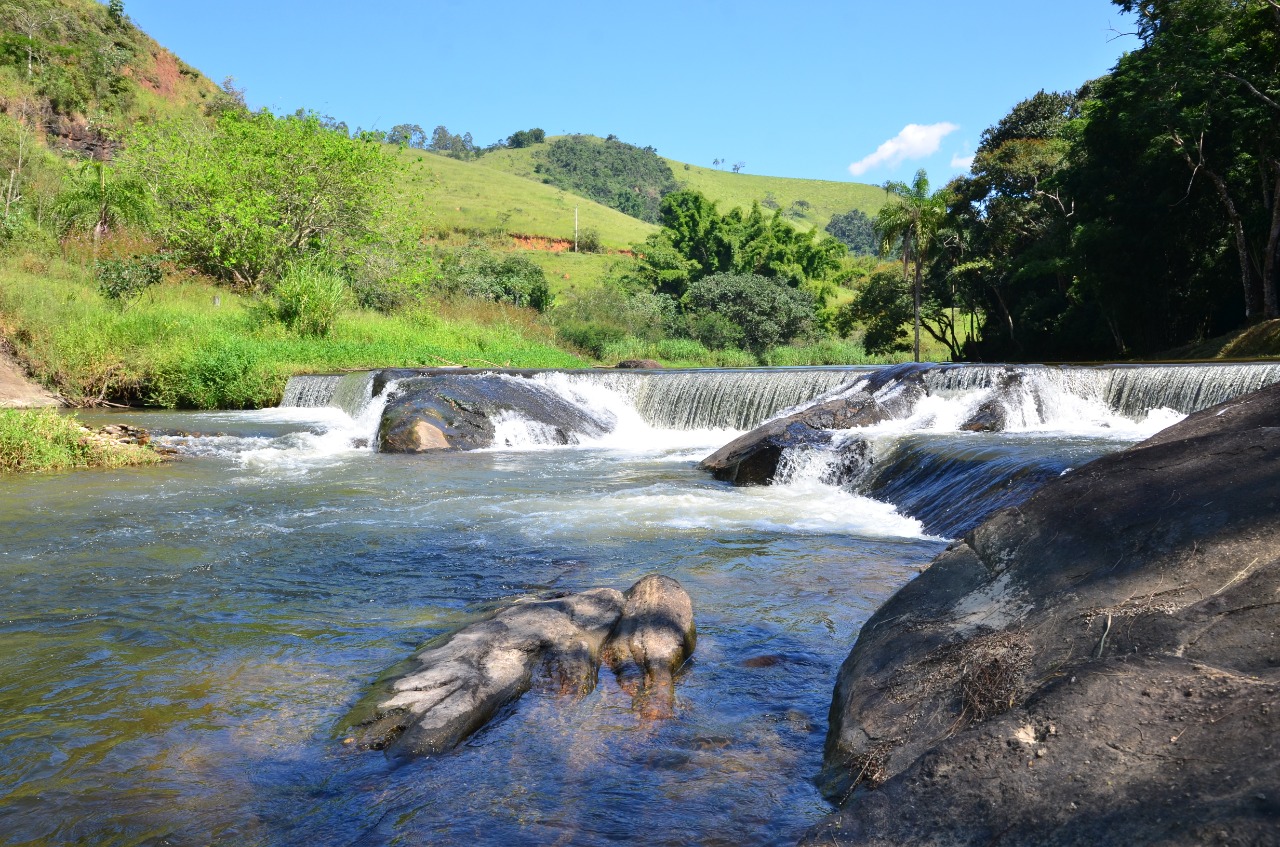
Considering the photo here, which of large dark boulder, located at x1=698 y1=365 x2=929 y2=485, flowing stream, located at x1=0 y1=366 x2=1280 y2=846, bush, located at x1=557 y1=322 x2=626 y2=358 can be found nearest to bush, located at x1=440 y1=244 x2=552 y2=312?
bush, located at x1=557 y1=322 x2=626 y2=358

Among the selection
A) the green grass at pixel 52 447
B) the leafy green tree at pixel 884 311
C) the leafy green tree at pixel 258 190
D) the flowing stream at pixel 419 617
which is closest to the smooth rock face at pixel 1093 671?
the flowing stream at pixel 419 617

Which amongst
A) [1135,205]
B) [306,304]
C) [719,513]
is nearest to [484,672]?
[719,513]

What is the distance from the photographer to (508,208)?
257ft

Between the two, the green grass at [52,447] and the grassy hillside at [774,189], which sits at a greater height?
the grassy hillside at [774,189]

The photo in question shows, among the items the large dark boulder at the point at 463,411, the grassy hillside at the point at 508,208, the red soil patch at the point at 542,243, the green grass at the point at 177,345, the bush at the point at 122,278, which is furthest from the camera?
the grassy hillside at the point at 508,208

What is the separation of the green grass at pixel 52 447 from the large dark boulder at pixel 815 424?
7.07 metres

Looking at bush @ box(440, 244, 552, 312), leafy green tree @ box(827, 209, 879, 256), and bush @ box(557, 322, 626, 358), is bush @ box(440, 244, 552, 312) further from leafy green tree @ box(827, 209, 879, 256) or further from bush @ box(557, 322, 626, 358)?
leafy green tree @ box(827, 209, 879, 256)

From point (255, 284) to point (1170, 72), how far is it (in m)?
25.0

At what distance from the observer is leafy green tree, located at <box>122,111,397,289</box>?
1077 inches

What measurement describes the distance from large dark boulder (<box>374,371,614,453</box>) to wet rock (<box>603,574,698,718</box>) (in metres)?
9.78

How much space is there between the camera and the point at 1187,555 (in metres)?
3.00

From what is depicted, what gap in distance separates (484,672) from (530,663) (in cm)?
27

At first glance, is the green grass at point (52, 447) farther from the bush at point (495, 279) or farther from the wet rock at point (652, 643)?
the bush at point (495, 279)

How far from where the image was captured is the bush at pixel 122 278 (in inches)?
955
